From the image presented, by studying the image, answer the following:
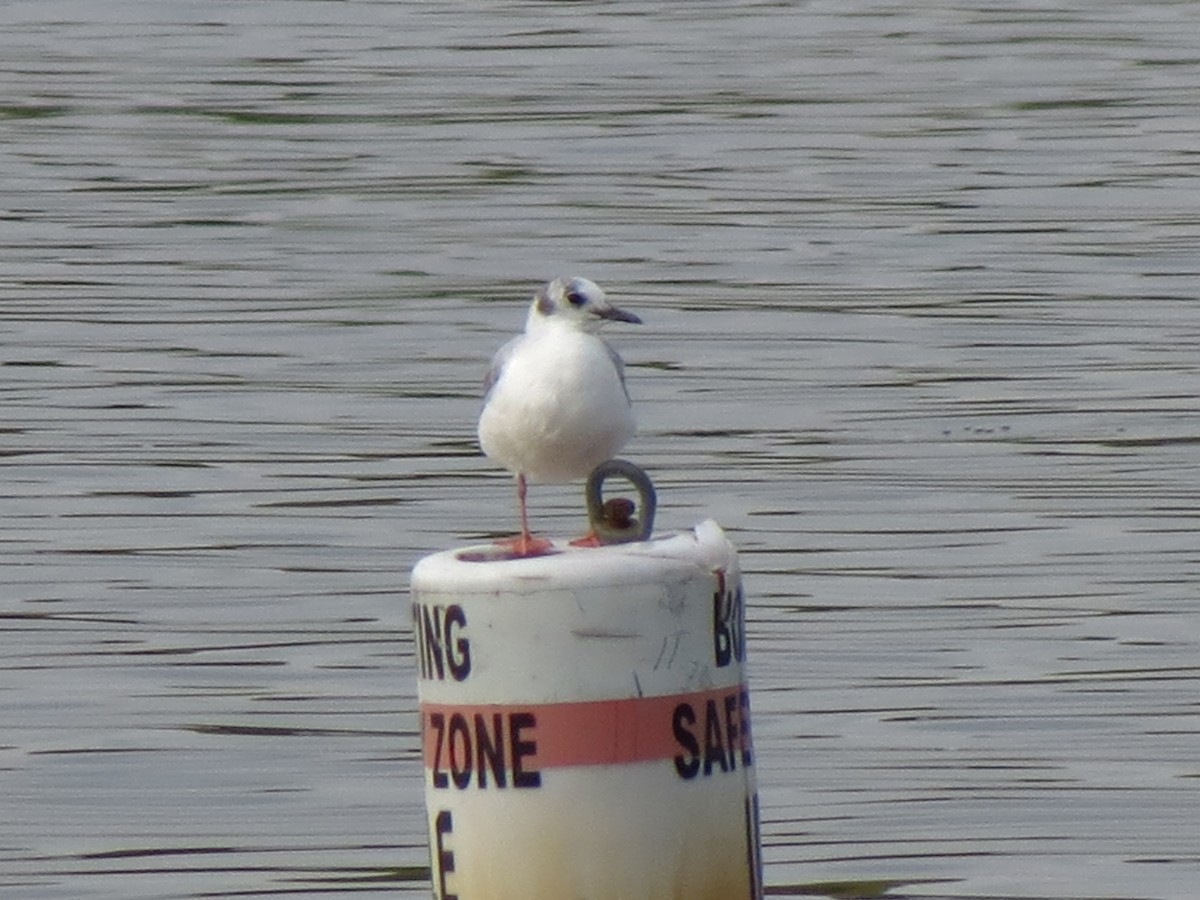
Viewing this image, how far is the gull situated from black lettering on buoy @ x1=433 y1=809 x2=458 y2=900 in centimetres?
57

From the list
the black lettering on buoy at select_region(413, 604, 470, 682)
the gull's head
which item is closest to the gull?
the gull's head

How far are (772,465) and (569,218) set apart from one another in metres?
4.09

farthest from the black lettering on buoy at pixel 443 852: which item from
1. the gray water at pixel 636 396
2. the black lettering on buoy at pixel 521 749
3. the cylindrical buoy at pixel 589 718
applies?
the gray water at pixel 636 396

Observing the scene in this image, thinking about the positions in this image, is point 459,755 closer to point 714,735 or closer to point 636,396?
point 714,735

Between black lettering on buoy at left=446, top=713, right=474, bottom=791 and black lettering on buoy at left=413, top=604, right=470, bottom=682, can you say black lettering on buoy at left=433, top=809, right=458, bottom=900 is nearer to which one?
black lettering on buoy at left=446, top=713, right=474, bottom=791

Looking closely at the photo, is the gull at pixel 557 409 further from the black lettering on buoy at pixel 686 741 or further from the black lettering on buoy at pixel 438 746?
the black lettering on buoy at pixel 686 741

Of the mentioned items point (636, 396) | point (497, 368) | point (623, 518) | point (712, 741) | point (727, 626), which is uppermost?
point (497, 368)

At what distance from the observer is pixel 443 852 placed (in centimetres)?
577

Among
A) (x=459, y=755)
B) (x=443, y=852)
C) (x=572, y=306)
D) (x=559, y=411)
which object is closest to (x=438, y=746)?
(x=459, y=755)

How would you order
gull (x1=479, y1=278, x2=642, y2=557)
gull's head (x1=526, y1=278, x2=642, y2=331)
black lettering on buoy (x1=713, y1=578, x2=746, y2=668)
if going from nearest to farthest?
black lettering on buoy (x1=713, y1=578, x2=746, y2=668) → gull (x1=479, y1=278, x2=642, y2=557) → gull's head (x1=526, y1=278, x2=642, y2=331)

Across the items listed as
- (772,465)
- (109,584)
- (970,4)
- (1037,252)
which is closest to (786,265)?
(1037,252)

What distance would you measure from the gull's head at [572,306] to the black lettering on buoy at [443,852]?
117cm

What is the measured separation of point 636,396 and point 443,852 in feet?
21.1

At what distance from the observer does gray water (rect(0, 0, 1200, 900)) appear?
782cm
